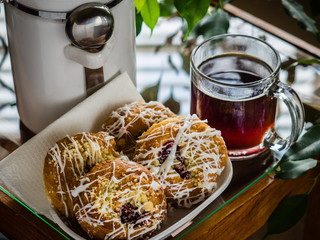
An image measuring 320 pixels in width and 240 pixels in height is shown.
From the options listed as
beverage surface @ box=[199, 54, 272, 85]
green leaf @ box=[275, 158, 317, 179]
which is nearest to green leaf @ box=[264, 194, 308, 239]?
green leaf @ box=[275, 158, 317, 179]

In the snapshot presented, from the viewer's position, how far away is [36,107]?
0.68m

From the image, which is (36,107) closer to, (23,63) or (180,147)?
(23,63)

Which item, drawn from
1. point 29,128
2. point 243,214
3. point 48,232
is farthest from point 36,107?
point 243,214

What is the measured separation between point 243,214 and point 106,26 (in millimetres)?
265

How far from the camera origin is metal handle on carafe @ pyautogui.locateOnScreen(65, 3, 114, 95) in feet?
1.92

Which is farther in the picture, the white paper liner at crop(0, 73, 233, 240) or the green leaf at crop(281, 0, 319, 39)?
the green leaf at crop(281, 0, 319, 39)

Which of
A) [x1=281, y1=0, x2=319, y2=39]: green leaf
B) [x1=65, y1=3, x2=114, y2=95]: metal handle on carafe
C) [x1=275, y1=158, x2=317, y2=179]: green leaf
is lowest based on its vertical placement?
[x1=275, y1=158, x2=317, y2=179]: green leaf

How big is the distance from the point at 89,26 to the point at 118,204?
7.3 inches

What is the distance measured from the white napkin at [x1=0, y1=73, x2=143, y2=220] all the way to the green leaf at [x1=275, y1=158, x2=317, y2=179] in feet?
0.63

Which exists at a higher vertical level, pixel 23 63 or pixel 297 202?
pixel 23 63

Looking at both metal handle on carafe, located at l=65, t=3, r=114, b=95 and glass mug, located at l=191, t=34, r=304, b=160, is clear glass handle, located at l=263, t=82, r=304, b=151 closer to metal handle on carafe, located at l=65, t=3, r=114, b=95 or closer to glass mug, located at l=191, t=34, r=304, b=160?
glass mug, located at l=191, t=34, r=304, b=160

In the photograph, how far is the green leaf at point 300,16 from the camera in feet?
2.87

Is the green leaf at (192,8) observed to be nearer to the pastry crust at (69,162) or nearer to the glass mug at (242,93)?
the glass mug at (242,93)

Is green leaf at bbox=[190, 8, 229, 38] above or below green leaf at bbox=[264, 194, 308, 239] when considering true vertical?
above
